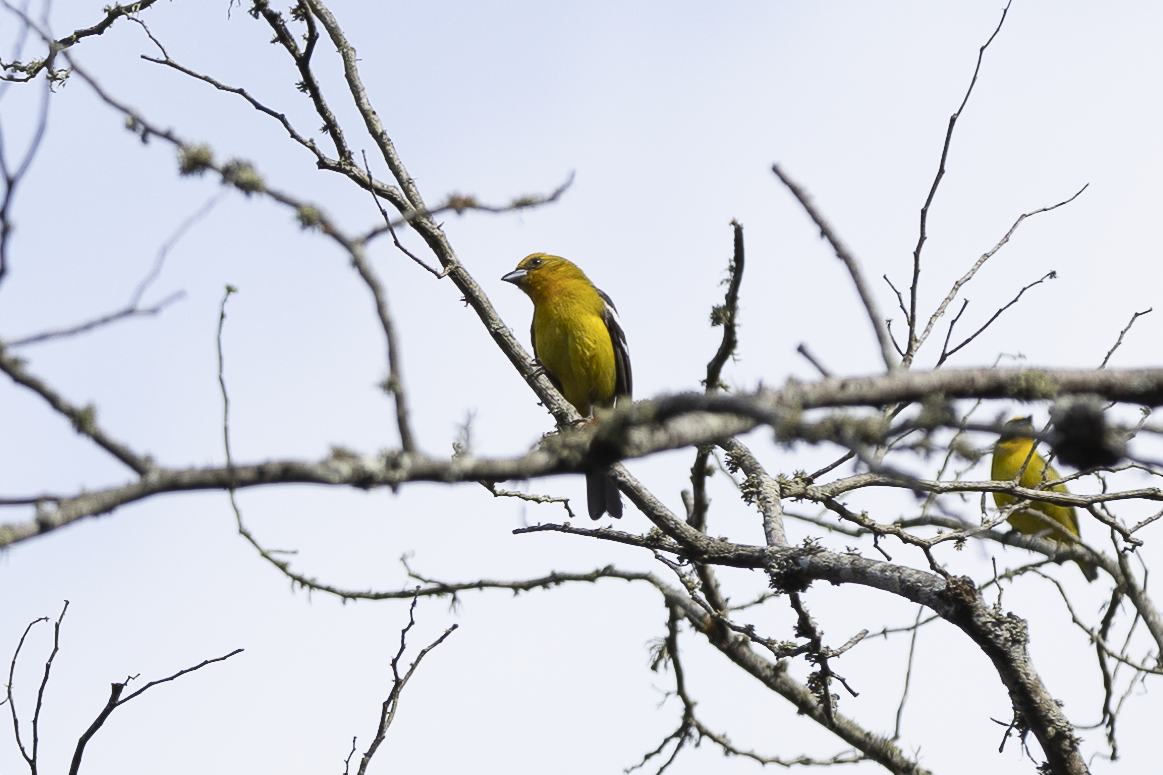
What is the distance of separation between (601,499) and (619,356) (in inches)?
41.1

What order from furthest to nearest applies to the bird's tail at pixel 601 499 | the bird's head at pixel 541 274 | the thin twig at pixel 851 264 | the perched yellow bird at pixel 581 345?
the bird's head at pixel 541 274 < the perched yellow bird at pixel 581 345 < the bird's tail at pixel 601 499 < the thin twig at pixel 851 264

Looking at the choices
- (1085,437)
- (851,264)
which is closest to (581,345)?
(851,264)

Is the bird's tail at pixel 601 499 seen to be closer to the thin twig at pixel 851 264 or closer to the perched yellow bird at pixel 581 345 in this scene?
the perched yellow bird at pixel 581 345

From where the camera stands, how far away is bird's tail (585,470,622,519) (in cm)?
629

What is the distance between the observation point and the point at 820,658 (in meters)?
3.67

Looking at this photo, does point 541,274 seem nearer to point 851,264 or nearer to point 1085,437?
point 851,264

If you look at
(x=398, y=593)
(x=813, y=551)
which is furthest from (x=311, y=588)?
(x=813, y=551)

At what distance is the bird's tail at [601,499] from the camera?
6285 millimetres

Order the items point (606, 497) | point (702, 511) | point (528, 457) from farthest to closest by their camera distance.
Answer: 1. point (606, 497)
2. point (702, 511)
3. point (528, 457)

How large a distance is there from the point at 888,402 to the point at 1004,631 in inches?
67.0

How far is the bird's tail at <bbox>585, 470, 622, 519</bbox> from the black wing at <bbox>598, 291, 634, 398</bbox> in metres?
0.68

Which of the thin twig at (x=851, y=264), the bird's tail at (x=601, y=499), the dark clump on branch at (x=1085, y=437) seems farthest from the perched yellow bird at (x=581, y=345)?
the dark clump on branch at (x=1085, y=437)

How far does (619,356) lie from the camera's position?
684cm

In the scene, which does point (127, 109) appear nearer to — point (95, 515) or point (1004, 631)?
point (95, 515)
